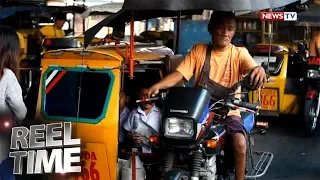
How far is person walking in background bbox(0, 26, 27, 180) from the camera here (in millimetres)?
4270

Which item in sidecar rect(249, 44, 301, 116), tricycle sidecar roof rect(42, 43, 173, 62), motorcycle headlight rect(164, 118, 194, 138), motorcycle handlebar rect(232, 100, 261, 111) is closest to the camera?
motorcycle headlight rect(164, 118, 194, 138)

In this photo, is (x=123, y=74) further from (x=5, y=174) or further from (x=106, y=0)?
(x=106, y=0)

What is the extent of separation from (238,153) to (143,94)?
0.85 meters

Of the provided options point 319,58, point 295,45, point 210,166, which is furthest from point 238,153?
point 295,45

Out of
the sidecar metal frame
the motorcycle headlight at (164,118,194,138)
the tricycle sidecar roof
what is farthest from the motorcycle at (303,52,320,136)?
the motorcycle headlight at (164,118,194,138)

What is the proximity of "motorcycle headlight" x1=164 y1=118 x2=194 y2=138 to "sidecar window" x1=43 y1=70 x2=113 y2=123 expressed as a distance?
→ 2.74 ft

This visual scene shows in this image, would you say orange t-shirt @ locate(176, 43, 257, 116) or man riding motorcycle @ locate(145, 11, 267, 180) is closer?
man riding motorcycle @ locate(145, 11, 267, 180)

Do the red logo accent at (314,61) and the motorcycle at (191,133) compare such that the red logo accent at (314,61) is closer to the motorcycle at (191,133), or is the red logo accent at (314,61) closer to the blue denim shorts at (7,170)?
the motorcycle at (191,133)

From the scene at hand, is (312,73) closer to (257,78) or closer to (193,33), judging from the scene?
(193,33)

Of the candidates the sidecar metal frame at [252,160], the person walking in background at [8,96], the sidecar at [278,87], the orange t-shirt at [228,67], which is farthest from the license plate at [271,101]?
the person walking in background at [8,96]

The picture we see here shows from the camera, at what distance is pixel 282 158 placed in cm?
795

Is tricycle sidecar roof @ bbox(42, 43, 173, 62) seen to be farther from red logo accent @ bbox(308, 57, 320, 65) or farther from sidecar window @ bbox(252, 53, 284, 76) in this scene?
Answer: red logo accent @ bbox(308, 57, 320, 65)

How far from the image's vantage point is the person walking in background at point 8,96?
427 centimetres

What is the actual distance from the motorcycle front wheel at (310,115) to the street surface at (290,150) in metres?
0.18
